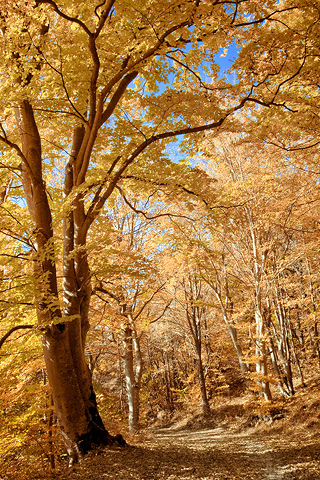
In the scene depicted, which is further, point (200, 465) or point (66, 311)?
point (66, 311)

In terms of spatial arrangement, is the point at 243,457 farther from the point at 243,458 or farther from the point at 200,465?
the point at 200,465

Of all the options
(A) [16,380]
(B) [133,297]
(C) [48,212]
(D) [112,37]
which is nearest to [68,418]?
(A) [16,380]

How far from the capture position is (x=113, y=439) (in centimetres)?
526

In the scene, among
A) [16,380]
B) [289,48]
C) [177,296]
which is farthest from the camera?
[177,296]

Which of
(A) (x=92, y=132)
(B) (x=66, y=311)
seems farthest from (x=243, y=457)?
(A) (x=92, y=132)

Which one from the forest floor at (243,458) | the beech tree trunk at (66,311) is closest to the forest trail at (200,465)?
the forest floor at (243,458)

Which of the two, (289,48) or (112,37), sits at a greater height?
(112,37)

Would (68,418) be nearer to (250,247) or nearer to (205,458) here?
(205,458)

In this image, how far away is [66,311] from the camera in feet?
17.9

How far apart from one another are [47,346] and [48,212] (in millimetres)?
2389

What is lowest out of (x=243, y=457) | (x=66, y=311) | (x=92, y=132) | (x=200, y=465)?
(x=243, y=457)

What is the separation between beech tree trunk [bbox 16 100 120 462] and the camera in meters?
4.85

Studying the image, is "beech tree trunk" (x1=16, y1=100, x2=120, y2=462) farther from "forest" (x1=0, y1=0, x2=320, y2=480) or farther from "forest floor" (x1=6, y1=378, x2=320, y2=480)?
"forest floor" (x1=6, y1=378, x2=320, y2=480)

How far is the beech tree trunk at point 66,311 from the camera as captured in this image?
4852 mm
